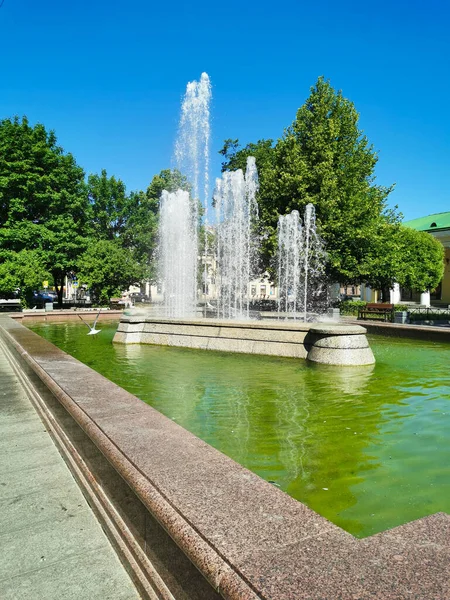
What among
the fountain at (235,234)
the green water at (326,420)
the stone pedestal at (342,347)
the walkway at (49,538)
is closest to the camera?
the walkway at (49,538)

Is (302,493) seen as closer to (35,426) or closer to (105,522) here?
(105,522)

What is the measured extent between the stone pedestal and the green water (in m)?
0.34

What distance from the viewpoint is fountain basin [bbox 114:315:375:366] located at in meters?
9.62

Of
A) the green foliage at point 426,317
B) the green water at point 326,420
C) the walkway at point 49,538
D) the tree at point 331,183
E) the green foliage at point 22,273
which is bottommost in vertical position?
the green water at point 326,420

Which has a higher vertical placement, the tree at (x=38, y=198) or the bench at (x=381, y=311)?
the tree at (x=38, y=198)

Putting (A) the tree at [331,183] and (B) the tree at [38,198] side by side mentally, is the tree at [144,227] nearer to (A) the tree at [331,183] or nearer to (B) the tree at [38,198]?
(B) the tree at [38,198]

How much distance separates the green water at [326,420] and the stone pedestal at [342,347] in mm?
341

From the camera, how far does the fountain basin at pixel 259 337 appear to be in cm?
962

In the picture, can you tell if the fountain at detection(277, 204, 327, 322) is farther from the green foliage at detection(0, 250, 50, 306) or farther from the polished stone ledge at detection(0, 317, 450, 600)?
the polished stone ledge at detection(0, 317, 450, 600)

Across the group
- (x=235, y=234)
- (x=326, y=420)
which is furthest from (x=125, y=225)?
(x=326, y=420)

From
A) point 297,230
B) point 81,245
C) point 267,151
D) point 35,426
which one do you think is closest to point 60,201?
point 81,245

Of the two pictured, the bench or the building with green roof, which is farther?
the building with green roof

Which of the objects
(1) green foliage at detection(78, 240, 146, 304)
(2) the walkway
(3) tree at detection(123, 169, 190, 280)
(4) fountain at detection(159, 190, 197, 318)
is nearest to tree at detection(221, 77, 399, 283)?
(4) fountain at detection(159, 190, 197, 318)

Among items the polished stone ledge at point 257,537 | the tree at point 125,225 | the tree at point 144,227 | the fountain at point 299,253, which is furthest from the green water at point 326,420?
the tree at point 144,227
